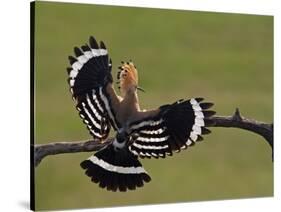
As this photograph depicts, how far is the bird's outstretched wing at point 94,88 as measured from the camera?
683 centimetres

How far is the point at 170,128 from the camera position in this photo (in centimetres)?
717

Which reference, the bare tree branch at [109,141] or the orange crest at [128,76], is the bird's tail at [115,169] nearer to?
the bare tree branch at [109,141]

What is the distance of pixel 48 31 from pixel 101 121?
3.06ft

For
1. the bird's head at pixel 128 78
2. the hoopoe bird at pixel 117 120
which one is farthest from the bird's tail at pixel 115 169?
the bird's head at pixel 128 78

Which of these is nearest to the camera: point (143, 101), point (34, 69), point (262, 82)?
point (34, 69)

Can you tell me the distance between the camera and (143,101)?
7.05 m

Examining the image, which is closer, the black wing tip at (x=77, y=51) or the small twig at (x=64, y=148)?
the small twig at (x=64, y=148)

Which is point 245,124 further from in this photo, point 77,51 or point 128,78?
point 77,51

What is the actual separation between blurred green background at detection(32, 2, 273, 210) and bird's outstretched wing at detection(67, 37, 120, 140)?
3.0 inches

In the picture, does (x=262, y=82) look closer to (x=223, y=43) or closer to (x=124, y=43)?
(x=223, y=43)

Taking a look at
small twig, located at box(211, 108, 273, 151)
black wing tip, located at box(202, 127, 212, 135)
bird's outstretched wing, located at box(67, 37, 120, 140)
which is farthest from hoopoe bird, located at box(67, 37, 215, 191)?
small twig, located at box(211, 108, 273, 151)

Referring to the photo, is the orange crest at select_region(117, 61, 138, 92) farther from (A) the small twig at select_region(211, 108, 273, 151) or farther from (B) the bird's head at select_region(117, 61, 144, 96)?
(A) the small twig at select_region(211, 108, 273, 151)

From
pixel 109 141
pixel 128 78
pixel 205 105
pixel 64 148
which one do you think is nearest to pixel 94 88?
pixel 128 78

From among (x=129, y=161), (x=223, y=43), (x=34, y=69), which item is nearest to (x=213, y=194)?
(x=129, y=161)
